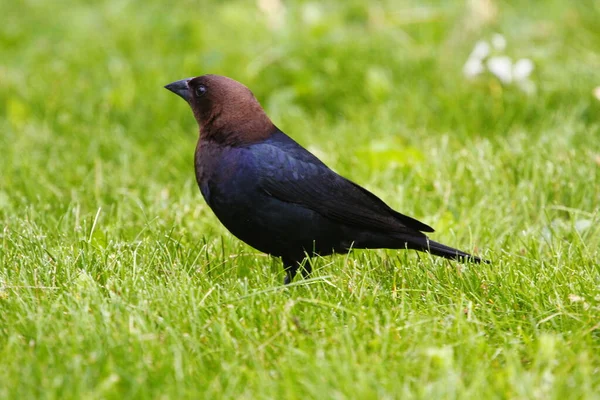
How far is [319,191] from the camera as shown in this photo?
3398 mm

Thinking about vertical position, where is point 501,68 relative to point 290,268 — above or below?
above

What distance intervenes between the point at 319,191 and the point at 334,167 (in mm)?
1239

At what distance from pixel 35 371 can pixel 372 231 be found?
5.02 feet

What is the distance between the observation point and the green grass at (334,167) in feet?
7.78

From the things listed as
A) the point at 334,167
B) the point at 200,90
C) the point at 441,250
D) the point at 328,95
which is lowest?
the point at 441,250

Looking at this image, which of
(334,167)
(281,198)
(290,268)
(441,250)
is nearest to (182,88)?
(281,198)

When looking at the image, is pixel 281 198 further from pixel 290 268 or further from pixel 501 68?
pixel 501 68

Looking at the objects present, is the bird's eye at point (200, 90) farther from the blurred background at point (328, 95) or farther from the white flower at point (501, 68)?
the white flower at point (501, 68)

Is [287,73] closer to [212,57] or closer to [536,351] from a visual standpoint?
[212,57]

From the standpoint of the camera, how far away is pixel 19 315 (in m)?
2.58

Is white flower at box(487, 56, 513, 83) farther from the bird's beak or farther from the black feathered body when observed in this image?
the bird's beak

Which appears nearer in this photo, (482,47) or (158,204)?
(158,204)

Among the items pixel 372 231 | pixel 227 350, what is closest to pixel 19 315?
pixel 227 350

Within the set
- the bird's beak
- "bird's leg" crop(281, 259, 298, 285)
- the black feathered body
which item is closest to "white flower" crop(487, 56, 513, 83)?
the black feathered body
